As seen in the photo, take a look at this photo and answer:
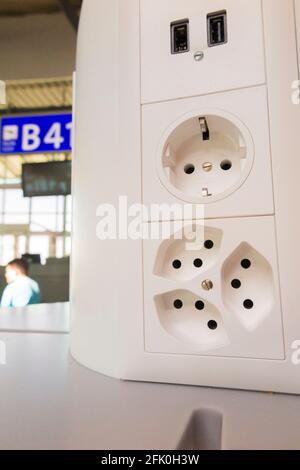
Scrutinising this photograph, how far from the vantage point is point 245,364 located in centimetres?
28

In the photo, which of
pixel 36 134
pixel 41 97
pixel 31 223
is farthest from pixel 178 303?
pixel 31 223

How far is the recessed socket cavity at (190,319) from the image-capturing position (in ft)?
1.00

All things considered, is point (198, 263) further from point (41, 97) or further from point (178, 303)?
point (41, 97)

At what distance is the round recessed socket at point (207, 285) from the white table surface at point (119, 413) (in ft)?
0.29

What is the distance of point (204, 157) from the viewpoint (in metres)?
0.33

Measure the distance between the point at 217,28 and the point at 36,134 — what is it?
2.23m

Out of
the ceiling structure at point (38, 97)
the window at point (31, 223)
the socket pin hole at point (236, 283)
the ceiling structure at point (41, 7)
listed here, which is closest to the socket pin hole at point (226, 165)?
the socket pin hole at point (236, 283)

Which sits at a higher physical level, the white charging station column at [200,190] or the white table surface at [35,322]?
the white charging station column at [200,190]

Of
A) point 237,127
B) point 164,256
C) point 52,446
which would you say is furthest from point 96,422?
point 237,127

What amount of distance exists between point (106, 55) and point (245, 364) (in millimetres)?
338

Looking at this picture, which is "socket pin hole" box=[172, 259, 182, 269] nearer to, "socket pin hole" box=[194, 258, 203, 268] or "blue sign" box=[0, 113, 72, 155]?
"socket pin hole" box=[194, 258, 203, 268]

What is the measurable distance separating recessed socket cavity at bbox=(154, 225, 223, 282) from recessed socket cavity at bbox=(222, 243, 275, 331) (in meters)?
0.02

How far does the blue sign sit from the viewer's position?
2.23 metres

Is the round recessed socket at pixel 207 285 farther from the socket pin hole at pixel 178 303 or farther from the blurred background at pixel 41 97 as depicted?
the blurred background at pixel 41 97
